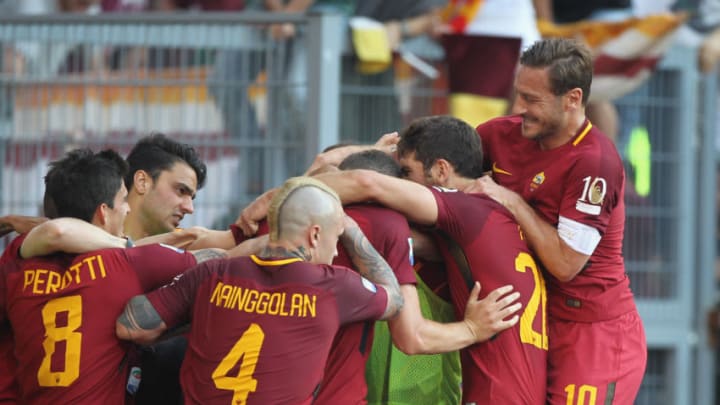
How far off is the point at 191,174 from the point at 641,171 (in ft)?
14.7

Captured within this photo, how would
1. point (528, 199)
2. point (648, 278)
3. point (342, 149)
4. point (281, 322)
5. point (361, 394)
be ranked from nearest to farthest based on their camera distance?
point (281, 322) → point (361, 394) → point (528, 199) → point (342, 149) → point (648, 278)

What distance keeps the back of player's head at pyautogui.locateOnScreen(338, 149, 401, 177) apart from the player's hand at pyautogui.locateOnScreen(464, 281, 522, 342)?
2.07 feet

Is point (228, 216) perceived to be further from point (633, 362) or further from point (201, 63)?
point (633, 362)

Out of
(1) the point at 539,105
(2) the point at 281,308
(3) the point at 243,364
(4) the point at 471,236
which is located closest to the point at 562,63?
(1) the point at 539,105

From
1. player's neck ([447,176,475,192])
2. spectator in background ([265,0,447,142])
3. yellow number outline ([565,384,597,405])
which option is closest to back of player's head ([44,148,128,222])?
player's neck ([447,176,475,192])

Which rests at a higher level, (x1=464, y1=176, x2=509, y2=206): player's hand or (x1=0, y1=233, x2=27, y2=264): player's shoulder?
(x1=464, y1=176, x2=509, y2=206): player's hand

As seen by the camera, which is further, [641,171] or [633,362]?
[641,171]

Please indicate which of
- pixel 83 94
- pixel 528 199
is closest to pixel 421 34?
pixel 83 94

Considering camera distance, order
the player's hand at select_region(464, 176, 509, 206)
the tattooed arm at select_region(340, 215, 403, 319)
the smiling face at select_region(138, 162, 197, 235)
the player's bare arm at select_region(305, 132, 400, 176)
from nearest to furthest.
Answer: the tattooed arm at select_region(340, 215, 403, 319) < the player's hand at select_region(464, 176, 509, 206) < the player's bare arm at select_region(305, 132, 400, 176) < the smiling face at select_region(138, 162, 197, 235)

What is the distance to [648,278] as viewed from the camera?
386 inches

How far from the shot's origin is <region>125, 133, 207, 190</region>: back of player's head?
650 centimetres

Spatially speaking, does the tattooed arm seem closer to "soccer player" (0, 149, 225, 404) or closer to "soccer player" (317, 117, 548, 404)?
"soccer player" (317, 117, 548, 404)

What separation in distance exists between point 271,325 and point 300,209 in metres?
0.46

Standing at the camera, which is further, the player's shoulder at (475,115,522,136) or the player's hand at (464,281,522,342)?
the player's shoulder at (475,115,522,136)
